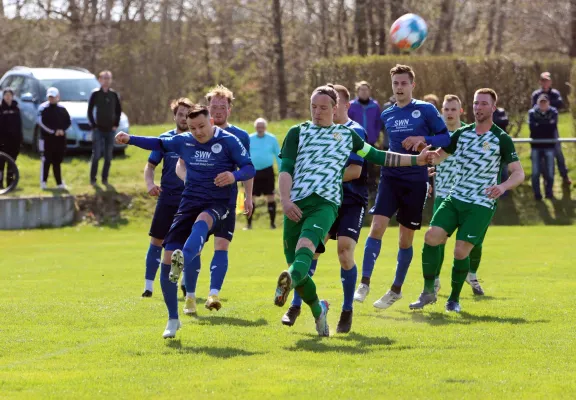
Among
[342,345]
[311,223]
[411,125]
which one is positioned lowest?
[342,345]

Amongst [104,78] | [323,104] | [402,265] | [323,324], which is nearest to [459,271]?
[402,265]

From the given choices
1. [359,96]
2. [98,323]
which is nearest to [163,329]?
[98,323]

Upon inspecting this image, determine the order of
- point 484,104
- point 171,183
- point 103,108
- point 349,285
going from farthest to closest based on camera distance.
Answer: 1. point 103,108
2. point 171,183
3. point 484,104
4. point 349,285

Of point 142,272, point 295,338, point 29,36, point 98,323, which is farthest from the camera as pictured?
point 29,36

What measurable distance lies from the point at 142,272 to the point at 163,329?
5.29 meters

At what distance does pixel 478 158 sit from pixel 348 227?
1588 mm

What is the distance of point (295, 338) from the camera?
28.3 feet

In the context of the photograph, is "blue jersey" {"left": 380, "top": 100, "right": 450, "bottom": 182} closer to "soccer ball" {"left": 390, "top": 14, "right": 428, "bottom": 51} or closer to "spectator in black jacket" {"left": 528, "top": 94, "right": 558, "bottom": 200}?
"soccer ball" {"left": 390, "top": 14, "right": 428, "bottom": 51}

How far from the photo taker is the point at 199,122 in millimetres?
8961

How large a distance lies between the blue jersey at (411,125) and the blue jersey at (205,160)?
2.06 metres

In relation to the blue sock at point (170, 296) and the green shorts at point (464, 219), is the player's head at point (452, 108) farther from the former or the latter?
the blue sock at point (170, 296)

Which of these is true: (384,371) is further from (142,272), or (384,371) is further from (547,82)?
(547,82)

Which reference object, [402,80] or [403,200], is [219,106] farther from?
[403,200]

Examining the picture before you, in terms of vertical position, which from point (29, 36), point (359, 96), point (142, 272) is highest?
point (29, 36)
